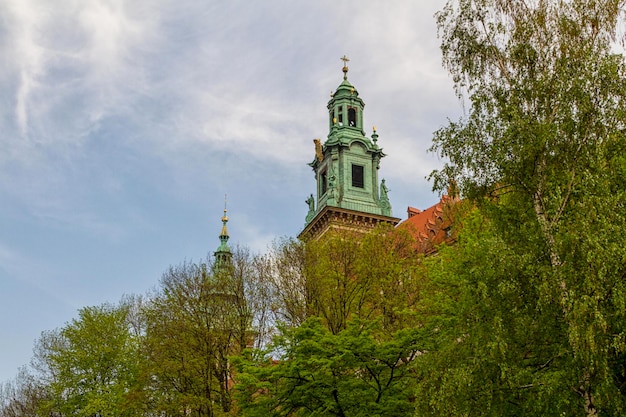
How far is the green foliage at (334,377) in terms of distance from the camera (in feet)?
73.0

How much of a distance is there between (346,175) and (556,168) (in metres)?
42.4

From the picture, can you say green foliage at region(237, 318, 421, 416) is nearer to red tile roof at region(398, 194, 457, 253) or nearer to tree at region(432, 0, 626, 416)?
tree at region(432, 0, 626, 416)

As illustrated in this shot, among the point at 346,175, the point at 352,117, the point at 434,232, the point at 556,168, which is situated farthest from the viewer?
the point at 352,117

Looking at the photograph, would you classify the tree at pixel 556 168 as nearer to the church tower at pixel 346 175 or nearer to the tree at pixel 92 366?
the tree at pixel 92 366

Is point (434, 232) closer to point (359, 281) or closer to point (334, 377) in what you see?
point (359, 281)

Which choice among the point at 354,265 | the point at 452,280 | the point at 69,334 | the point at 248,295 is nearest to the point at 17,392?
the point at 69,334

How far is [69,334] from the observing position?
40.7 metres

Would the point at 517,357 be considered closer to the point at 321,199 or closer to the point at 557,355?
the point at 557,355

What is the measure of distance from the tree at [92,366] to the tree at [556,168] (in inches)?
946

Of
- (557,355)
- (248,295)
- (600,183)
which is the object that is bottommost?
(557,355)

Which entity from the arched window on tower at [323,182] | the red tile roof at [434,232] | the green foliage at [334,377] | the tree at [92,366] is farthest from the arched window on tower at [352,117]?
the green foliage at [334,377]

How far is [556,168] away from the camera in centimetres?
1831

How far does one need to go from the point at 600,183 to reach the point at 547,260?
214cm

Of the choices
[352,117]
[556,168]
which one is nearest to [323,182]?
[352,117]
